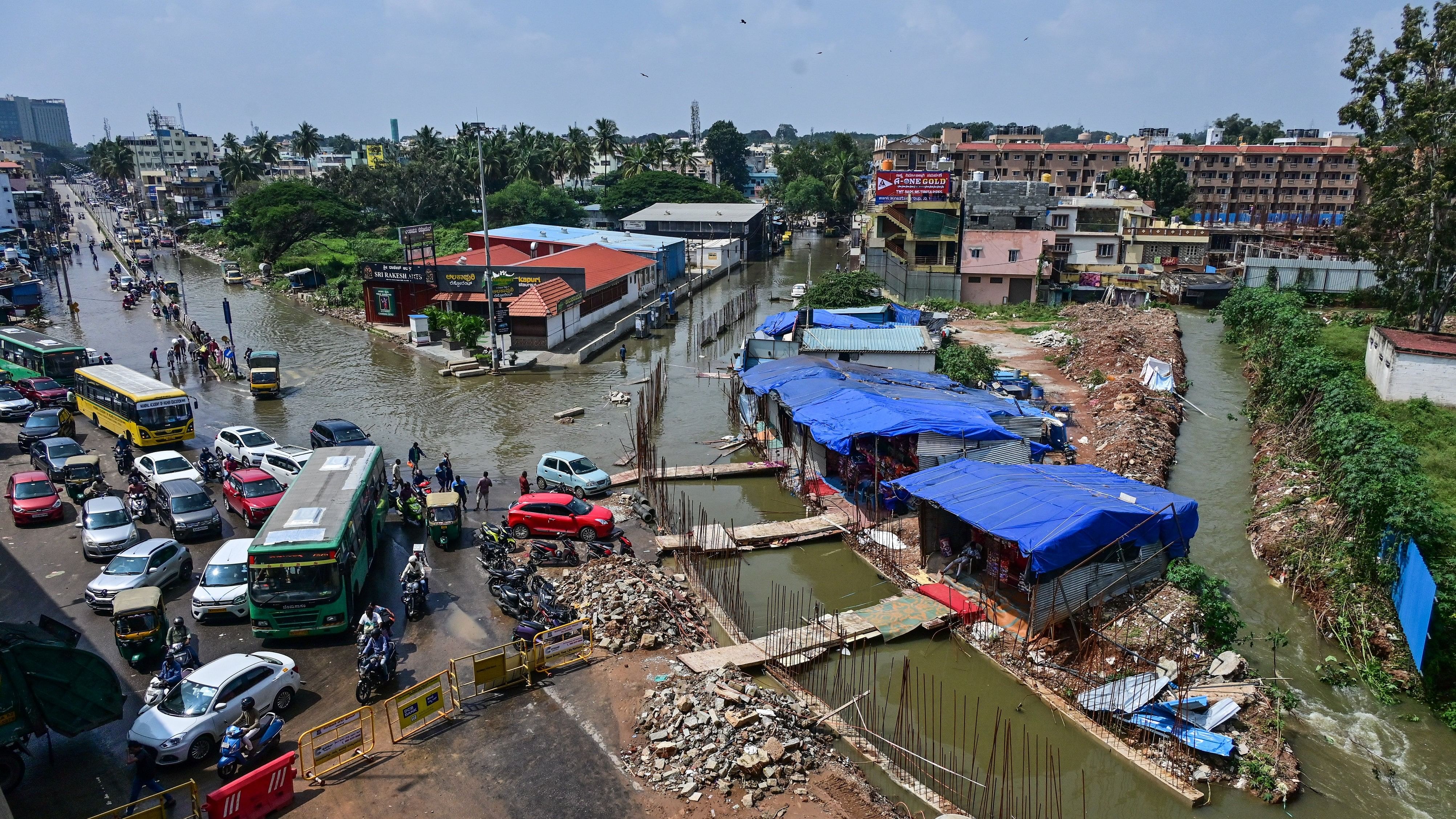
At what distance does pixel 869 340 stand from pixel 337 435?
20.3m

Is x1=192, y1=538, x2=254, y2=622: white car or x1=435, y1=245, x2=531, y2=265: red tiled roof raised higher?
x1=435, y1=245, x2=531, y2=265: red tiled roof

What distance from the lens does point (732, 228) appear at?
8781 centimetres

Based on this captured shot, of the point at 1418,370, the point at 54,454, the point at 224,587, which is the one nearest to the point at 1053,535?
the point at 224,587

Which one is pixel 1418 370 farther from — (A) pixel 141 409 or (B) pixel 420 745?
(A) pixel 141 409

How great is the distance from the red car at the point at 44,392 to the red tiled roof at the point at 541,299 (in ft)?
62.5

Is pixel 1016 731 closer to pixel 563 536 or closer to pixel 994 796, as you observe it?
pixel 994 796

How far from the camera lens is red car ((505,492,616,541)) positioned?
71.7 feet

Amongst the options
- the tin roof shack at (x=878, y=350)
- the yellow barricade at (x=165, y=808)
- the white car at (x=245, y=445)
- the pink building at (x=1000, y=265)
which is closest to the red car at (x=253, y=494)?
the white car at (x=245, y=445)

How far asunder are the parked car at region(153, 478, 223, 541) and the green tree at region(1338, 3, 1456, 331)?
40.9 metres

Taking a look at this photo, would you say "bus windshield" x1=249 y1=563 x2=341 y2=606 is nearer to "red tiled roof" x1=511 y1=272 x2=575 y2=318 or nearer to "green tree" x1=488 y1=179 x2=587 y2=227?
"red tiled roof" x1=511 y1=272 x2=575 y2=318

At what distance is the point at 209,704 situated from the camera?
44.0ft

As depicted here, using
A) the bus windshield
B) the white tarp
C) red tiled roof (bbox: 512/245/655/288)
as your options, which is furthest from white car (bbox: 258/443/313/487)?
the white tarp

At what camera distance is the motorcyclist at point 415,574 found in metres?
18.1

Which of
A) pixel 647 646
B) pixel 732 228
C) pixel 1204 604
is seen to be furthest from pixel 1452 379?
pixel 732 228
